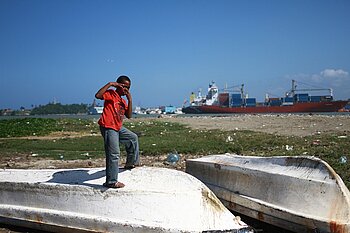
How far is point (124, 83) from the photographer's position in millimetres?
4715

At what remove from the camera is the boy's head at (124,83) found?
468 cm

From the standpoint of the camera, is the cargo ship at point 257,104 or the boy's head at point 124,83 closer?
the boy's head at point 124,83

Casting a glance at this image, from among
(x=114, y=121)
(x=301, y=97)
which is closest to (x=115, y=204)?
(x=114, y=121)

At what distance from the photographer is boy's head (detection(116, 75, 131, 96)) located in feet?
15.3

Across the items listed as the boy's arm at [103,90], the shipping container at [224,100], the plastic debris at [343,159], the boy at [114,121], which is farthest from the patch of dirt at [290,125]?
the shipping container at [224,100]

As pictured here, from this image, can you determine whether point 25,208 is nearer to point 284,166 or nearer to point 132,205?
point 132,205

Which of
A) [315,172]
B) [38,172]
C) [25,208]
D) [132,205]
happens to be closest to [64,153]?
[38,172]

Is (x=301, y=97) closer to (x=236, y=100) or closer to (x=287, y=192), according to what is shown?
(x=236, y=100)

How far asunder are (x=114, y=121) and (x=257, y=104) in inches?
3201

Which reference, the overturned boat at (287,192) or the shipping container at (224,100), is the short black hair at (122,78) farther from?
the shipping container at (224,100)

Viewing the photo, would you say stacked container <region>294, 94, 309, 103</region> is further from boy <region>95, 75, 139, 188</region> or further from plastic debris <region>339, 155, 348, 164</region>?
boy <region>95, 75, 139, 188</region>

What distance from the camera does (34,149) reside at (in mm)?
12852

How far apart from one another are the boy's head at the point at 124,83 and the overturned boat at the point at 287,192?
2.19 m

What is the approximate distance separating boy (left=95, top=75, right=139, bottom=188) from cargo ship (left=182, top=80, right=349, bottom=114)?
70.7 metres
